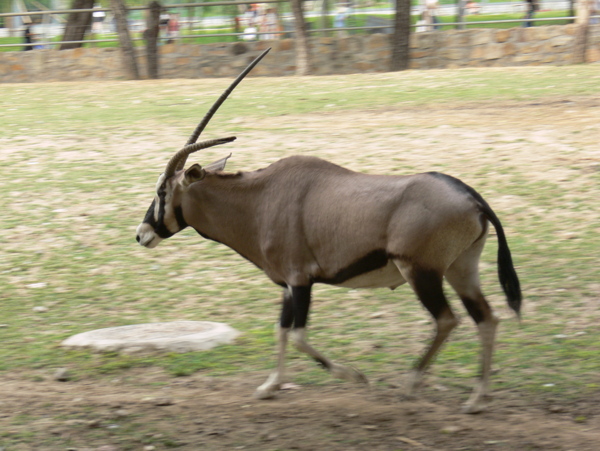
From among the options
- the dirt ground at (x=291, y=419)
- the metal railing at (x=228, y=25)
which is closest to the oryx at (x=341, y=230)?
the dirt ground at (x=291, y=419)

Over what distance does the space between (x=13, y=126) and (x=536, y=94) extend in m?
8.26

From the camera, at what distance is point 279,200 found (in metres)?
5.84

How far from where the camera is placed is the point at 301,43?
19594mm

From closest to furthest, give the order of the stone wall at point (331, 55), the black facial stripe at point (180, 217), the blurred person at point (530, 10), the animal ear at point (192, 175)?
1. the animal ear at point (192, 175)
2. the black facial stripe at point (180, 217)
3. the stone wall at point (331, 55)
4. the blurred person at point (530, 10)

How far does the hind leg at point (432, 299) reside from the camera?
5.21m

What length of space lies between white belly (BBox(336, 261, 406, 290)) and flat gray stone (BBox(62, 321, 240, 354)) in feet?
4.98

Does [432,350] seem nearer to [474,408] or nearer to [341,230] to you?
[474,408]

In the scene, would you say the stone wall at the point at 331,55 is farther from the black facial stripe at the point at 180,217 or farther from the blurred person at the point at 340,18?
the black facial stripe at the point at 180,217

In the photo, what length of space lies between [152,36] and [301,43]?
3.44 m

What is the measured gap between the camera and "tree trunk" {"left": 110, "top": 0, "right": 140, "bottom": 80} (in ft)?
64.7

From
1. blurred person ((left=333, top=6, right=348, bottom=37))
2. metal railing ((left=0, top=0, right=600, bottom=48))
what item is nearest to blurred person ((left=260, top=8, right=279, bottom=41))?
metal railing ((left=0, top=0, right=600, bottom=48))

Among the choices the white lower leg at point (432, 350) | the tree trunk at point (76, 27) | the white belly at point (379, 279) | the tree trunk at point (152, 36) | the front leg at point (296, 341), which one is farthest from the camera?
the tree trunk at point (76, 27)

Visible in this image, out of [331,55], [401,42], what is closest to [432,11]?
[401,42]

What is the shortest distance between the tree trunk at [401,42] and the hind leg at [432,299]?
14741 mm
